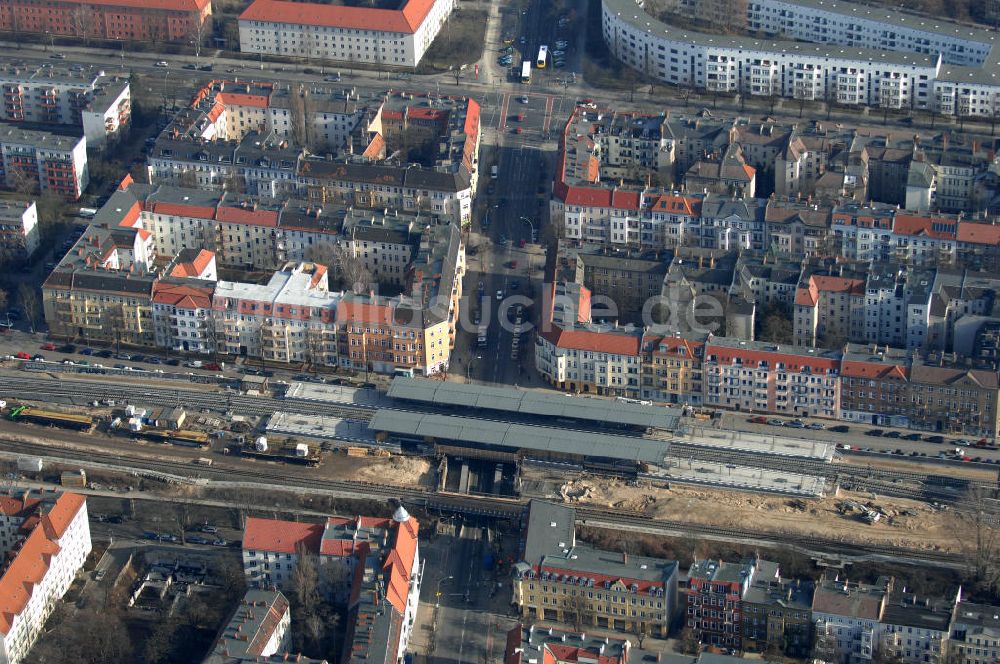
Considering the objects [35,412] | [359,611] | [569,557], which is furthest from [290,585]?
[35,412]

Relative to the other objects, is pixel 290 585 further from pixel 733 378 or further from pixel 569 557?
pixel 733 378

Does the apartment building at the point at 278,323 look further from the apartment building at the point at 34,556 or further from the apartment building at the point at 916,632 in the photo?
the apartment building at the point at 916,632

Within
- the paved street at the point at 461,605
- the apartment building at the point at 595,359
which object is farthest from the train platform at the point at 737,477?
the paved street at the point at 461,605

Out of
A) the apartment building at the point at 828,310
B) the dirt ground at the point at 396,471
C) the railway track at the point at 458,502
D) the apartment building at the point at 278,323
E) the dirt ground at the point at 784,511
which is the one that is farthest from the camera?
the apartment building at the point at 828,310

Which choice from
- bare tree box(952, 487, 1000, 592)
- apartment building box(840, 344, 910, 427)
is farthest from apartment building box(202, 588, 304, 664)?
apartment building box(840, 344, 910, 427)

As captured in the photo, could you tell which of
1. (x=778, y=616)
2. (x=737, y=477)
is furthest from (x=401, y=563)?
(x=737, y=477)

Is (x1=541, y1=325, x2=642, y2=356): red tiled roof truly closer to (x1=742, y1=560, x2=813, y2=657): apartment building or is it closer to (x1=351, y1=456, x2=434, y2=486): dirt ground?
(x1=351, y1=456, x2=434, y2=486): dirt ground
